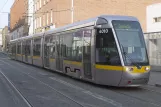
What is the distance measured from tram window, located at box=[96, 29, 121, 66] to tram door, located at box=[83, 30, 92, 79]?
32.9 inches

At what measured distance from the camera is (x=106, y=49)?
13703mm

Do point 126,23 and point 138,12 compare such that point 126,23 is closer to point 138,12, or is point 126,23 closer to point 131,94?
point 131,94

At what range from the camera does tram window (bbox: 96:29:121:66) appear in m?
13.4

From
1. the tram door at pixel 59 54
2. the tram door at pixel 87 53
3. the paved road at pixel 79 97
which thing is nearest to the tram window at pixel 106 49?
the tram door at pixel 87 53

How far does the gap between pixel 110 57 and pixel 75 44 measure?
148 inches

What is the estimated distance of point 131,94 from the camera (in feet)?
41.0

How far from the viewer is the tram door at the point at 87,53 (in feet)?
48.7


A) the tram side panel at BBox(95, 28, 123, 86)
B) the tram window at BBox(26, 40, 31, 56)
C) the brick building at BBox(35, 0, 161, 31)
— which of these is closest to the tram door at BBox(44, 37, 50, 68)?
the tram window at BBox(26, 40, 31, 56)

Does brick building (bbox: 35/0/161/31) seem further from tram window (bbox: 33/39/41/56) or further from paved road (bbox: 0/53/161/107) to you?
paved road (bbox: 0/53/161/107)

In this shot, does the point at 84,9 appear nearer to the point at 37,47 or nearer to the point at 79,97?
the point at 37,47

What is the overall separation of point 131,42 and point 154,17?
26.6 m

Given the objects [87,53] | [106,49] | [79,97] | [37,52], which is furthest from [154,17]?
[79,97]

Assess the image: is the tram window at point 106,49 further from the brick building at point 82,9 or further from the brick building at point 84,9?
the brick building at point 84,9

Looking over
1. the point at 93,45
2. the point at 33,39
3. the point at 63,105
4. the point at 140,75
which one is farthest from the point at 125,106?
the point at 33,39
